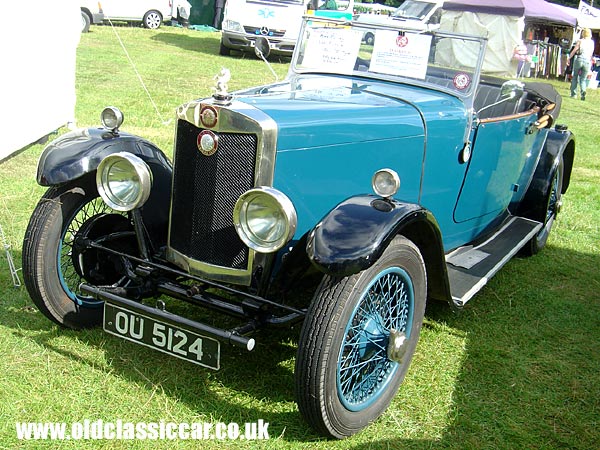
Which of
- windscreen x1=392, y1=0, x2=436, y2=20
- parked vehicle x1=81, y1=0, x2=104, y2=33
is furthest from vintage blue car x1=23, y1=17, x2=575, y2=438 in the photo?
windscreen x1=392, y1=0, x2=436, y2=20

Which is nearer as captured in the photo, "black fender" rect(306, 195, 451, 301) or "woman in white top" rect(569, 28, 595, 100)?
"black fender" rect(306, 195, 451, 301)

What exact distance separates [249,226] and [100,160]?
0.99 metres

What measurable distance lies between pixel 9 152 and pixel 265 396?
4264mm

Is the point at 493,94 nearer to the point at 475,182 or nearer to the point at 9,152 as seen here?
the point at 475,182

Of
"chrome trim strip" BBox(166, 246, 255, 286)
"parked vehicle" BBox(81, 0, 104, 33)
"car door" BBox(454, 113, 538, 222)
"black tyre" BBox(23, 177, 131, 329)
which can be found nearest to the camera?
"chrome trim strip" BBox(166, 246, 255, 286)

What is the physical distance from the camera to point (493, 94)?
16.1 feet

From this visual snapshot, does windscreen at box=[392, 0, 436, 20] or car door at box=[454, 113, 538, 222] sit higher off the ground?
windscreen at box=[392, 0, 436, 20]

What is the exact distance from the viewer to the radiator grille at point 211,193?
2746 mm

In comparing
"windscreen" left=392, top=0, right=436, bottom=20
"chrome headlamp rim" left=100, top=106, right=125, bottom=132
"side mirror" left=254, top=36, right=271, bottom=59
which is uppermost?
"windscreen" left=392, top=0, right=436, bottom=20

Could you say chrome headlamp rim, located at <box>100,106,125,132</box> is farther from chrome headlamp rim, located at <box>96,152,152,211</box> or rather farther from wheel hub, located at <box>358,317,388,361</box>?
wheel hub, located at <box>358,317,388,361</box>

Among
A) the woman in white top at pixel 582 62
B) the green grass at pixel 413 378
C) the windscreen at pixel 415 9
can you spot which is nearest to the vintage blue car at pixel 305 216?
the green grass at pixel 413 378

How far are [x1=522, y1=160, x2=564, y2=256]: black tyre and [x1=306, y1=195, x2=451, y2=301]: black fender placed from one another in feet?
7.87

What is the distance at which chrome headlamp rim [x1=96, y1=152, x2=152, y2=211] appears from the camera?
2.90 metres

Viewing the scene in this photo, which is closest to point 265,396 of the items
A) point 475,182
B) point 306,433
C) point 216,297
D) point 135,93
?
point 306,433
